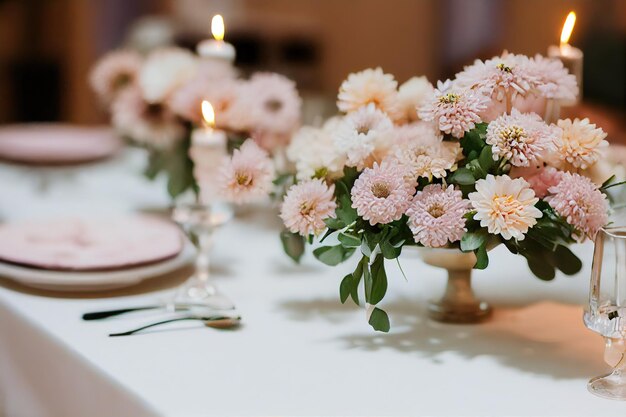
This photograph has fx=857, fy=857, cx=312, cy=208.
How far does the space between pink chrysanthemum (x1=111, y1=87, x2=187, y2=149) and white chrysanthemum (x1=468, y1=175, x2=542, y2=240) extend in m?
0.73

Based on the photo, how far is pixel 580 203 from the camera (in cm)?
88

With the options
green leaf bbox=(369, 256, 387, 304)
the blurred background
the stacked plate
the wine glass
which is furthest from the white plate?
the blurred background

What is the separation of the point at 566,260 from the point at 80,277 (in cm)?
60

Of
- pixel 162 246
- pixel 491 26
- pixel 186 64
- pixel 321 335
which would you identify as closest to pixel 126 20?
pixel 491 26

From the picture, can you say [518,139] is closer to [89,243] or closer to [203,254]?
[203,254]

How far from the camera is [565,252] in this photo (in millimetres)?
991

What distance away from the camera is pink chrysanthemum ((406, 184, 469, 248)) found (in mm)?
874

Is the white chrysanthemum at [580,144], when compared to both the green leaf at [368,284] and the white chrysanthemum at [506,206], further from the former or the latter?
the green leaf at [368,284]

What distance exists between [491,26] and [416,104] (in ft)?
10.8

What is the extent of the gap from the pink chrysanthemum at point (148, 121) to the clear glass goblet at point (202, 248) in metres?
0.21

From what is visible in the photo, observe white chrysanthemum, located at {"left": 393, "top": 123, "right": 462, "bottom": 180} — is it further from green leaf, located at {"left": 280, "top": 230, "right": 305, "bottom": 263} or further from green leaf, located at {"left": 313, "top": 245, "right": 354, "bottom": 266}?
green leaf, located at {"left": 280, "top": 230, "right": 305, "bottom": 263}

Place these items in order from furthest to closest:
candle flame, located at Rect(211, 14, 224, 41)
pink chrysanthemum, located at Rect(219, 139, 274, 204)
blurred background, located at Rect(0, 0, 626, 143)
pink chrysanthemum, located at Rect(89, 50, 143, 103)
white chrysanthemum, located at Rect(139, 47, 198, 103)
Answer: blurred background, located at Rect(0, 0, 626, 143) < pink chrysanthemum, located at Rect(89, 50, 143, 103) < white chrysanthemum, located at Rect(139, 47, 198, 103) < candle flame, located at Rect(211, 14, 224, 41) < pink chrysanthemum, located at Rect(219, 139, 274, 204)

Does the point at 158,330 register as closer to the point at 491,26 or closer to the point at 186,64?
the point at 186,64

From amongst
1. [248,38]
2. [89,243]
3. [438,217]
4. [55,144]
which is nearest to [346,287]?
[438,217]
